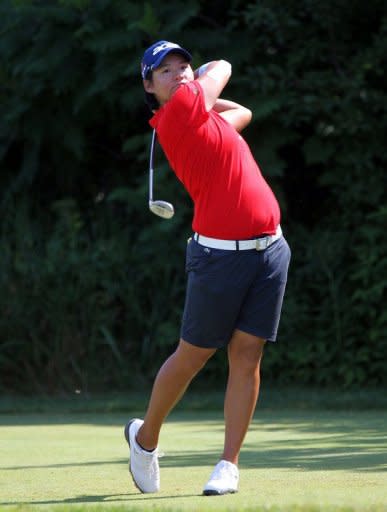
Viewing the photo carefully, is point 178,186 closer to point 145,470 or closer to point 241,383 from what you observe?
point 241,383

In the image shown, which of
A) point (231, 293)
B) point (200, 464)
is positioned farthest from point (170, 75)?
point (200, 464)

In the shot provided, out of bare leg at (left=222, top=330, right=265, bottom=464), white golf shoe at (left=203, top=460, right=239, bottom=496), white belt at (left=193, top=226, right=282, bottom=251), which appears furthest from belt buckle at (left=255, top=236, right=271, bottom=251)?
white golf shoe at (left=203, top=460, right=239, bottom=496)

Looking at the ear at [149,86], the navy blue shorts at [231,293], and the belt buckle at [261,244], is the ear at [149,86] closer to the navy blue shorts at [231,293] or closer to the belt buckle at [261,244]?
the navy blue shorts at [231,293]

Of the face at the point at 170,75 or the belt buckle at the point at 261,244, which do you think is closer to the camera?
the belt buckle at the point at 261,244

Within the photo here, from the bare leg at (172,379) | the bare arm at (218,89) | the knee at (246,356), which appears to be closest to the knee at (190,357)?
the bare leg at (172,379)

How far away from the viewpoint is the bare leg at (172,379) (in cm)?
538

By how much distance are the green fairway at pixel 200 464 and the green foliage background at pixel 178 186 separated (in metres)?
2.31

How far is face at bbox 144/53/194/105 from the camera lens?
17.6 ft

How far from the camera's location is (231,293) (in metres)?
5.26

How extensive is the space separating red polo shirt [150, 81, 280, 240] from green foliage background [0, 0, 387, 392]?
593 centimetres

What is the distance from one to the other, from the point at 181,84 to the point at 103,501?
1.79m

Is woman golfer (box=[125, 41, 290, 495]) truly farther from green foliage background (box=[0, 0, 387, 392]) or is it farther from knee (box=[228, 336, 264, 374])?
green foliage background (box=[0, 0, 387, 392])

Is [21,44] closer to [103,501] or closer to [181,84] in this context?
[181,84]

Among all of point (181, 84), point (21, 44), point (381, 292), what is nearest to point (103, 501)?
point (181, 84)
